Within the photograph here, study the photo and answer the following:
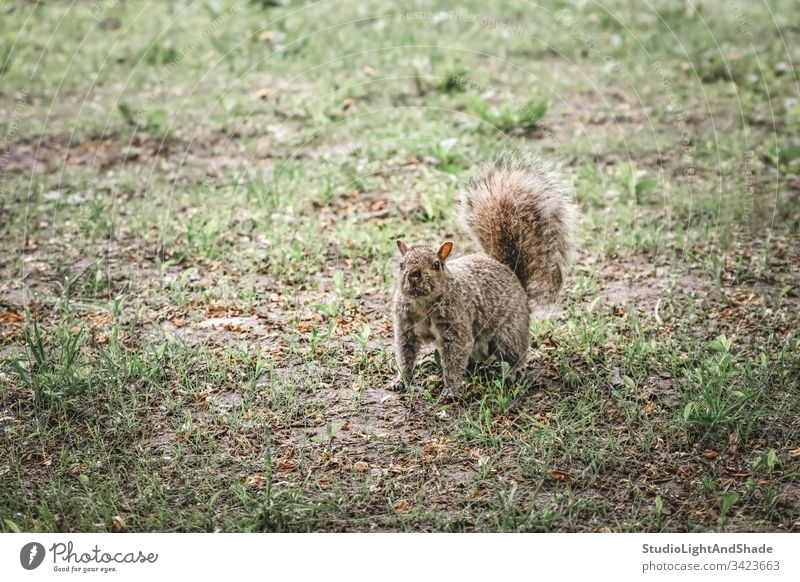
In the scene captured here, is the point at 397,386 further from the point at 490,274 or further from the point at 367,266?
the point at 367,266

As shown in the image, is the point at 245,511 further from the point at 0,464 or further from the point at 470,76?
the point at 470,76

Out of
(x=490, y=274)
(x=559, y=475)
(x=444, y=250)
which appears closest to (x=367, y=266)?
(x=490, y=274)

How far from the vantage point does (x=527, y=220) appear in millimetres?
4305

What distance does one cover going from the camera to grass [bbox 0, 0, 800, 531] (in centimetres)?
352

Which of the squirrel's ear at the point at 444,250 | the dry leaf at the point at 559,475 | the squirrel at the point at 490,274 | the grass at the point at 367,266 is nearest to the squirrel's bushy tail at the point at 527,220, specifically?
the squirrel at the point at 490,274

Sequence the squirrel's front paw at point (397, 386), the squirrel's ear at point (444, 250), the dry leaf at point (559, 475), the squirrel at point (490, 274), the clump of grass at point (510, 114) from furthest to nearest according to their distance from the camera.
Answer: the clump of grass at point (510, 114), the squirrel's front paw at point (397, 386), the squirrel at point (490, 274), the squirrel's ear at point (444, 250), the dry leaf at point (559, 475)

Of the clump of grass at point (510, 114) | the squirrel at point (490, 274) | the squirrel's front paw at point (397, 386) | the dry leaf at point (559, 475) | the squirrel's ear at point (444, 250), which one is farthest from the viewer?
the clump of grass at point (510, 114)

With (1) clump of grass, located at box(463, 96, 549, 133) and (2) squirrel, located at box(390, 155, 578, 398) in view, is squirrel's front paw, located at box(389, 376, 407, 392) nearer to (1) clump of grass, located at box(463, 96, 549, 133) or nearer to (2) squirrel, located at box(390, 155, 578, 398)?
(2) squirrel, located at box(390, 155, 578, 398)

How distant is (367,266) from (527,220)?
4.29 feet

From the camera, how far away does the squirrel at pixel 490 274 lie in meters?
3.94

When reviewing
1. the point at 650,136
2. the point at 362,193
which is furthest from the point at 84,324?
the point at 650,136

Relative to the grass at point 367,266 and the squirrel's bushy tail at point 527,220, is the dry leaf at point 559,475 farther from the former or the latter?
the squirrel's bushy tail at point 527,220

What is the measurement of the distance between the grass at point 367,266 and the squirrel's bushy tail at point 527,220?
0.38 metres
